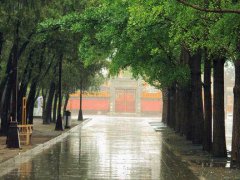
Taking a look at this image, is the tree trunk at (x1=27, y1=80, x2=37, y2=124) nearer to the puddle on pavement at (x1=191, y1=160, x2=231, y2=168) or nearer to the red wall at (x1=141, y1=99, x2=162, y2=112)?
the puddle on pavement at (x1=191, y1=160, x2=231, y2=168)

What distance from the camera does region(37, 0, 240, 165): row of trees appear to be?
14.8 meters

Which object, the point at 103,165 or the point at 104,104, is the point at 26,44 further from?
the point at 104,104

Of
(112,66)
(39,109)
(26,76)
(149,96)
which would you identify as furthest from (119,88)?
(112,66)

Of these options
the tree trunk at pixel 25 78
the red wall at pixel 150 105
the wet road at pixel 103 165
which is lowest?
the wet road at pixel 103 165

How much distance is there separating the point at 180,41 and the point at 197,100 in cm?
823

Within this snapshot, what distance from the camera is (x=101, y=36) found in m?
22.7

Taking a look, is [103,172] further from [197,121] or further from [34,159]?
[197,121]

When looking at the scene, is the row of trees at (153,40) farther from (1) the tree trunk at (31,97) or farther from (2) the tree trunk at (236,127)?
(1) the tree trunk at (31,97)

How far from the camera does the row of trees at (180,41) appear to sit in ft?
48.7

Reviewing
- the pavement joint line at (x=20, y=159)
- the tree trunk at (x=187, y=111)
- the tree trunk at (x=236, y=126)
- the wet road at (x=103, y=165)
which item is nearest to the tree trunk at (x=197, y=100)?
the tree trunk at (x=187, y=111)

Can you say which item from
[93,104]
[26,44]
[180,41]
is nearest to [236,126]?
[180,41]

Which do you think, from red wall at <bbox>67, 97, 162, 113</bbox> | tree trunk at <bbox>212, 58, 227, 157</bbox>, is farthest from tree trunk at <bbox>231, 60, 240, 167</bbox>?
red wall at <bbox>67, 97, 162, 113</bbox>

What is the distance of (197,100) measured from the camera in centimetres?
2659

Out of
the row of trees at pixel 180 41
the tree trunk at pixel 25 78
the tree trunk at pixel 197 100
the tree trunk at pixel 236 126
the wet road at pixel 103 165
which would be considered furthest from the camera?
the tree trunk at pixel 25 78
